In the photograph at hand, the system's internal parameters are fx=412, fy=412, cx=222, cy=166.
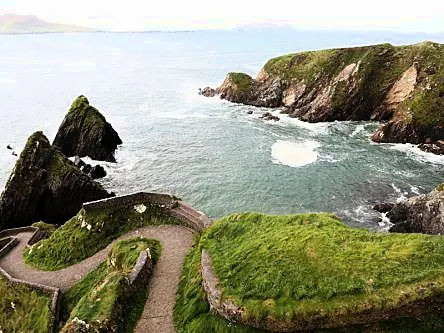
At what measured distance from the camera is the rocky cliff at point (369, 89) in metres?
69.6

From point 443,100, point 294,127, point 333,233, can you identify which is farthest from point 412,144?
point 333,233

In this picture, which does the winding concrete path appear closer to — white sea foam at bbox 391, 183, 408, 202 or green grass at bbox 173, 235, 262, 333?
green grass at bbox 173, 235, 262, 333

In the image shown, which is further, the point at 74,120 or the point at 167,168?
the point at 74,120

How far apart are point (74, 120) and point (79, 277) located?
44.0 metres

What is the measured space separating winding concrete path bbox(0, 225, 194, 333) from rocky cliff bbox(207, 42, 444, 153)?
50.3 meters

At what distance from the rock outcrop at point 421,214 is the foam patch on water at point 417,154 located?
20.3 meters

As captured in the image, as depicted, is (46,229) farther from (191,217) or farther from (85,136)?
(85,136)

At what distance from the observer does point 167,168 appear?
61688 millimetres

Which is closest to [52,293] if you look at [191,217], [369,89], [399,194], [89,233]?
[89,233]

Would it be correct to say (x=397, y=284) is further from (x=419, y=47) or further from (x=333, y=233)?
(x=419, y=47)

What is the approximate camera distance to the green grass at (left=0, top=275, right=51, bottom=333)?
26.8 m

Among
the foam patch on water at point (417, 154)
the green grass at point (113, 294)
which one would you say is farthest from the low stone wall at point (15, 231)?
the foam patch on water at point (417, 154)

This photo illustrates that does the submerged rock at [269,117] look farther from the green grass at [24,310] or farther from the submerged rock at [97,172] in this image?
the green grass at [24,310]

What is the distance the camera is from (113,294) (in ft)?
74.5
